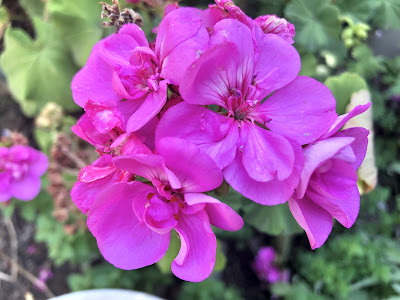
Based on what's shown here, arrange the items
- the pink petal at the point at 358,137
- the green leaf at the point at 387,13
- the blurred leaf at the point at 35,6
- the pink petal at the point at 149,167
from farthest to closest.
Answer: the blurred leaf at the point at 35,6, the green leaf at the point at 387,13, the pink petal at the point at 358,137, the pink petal at the point at 149,167

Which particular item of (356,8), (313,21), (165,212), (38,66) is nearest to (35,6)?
(38,66)

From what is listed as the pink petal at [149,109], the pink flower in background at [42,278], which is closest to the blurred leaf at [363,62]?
the pink petal at [149,109]

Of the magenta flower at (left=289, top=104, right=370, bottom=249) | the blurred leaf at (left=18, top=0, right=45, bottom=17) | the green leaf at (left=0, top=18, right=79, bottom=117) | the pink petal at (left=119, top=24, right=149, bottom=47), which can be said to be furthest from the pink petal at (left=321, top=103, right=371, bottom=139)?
the blurred leaf at (left=18, top=0, right=45, bottom=17)

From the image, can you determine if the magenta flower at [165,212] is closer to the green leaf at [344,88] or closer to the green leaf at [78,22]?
the green leaf at [344,88]

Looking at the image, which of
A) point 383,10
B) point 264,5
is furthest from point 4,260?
point 383,10

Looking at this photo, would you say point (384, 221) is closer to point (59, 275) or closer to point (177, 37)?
Result: point (177, 37)

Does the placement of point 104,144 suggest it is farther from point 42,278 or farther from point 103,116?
point 42,278
